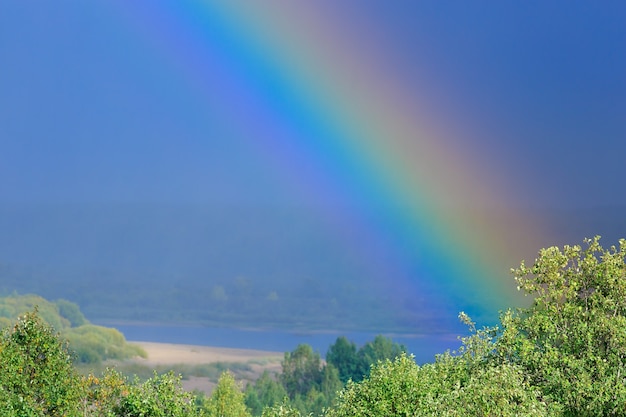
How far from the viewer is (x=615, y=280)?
34.3 meters

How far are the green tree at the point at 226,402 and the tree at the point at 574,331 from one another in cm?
4502

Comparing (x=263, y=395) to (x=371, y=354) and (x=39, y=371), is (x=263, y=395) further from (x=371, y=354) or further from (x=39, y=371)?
(x=39, y=371)

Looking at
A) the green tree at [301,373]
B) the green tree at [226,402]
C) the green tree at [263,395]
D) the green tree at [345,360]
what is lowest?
the green tree at [226,402]

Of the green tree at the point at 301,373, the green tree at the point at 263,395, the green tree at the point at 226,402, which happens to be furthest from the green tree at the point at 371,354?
the green tree at the point at 226,402

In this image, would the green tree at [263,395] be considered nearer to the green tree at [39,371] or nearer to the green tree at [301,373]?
the green tree at [301,373]

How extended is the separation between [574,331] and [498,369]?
7.01 m

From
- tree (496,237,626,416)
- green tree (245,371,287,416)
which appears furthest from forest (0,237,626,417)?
green tree (245,371,287,416)

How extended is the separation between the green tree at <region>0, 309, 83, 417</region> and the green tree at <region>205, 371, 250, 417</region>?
36.6 meters

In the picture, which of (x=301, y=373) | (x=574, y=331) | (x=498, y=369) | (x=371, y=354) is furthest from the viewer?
(x=371, y=354)

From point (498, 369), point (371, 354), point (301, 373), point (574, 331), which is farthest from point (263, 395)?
point (498, 369)

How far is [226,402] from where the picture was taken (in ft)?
273

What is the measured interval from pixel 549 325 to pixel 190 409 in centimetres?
1613

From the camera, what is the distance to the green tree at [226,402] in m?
78.1

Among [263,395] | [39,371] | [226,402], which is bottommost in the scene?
[39,371]
